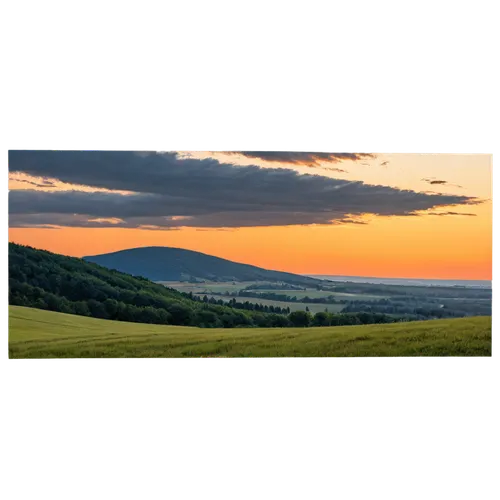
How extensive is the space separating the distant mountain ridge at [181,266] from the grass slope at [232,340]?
595 millimetres

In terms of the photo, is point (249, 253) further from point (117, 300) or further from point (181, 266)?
point (117, 300)

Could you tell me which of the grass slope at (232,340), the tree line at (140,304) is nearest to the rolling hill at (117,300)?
the tree line at (140,304)

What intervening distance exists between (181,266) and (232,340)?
3.36 feet

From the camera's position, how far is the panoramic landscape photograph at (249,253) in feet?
34.0

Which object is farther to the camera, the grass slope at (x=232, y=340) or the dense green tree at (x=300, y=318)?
the dense green tree at (x=300, y=318)

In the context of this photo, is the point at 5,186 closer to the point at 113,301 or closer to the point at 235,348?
the point at 113,301

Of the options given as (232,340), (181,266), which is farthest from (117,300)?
(232,340)

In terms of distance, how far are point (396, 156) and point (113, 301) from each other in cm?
366

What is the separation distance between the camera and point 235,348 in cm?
1032

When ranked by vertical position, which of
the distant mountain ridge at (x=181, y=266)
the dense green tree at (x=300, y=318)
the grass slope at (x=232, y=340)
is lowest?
the grass slope at (x=232, y=340)

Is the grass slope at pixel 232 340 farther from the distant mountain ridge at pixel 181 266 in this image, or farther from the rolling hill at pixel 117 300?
the distant mountain ridge at pixel 181 266

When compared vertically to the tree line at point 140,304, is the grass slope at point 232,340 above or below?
below

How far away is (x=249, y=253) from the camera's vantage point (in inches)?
416

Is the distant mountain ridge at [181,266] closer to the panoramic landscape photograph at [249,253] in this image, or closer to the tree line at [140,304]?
the panoramic landscape photograph at [249,253]
